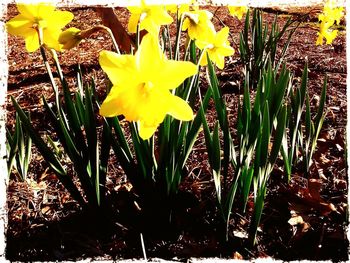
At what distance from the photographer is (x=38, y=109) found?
2.38 m

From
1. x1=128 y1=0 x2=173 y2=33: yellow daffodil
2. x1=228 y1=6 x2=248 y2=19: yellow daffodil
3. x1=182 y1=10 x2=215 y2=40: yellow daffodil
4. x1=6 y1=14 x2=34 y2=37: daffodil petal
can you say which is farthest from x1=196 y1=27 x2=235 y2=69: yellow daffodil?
x1=228 y1=6 x2=248 y2=19: yellow daffodil

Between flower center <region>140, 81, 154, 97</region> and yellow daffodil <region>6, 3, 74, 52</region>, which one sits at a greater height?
yellow daffodil <region>6, 3, 74, 52</region>

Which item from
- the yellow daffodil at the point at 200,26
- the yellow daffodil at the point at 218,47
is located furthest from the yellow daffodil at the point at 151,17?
the yellow daffodil at the point at 218,47

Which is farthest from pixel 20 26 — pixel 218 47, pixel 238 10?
pixel 238 10

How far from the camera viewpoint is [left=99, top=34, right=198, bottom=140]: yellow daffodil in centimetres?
99

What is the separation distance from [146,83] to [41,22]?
0.39 meters

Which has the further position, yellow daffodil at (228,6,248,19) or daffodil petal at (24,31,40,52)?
yellow daffodil at (228,6,248,19)

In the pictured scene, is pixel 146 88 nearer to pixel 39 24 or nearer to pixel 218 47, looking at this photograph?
pixel 39 24

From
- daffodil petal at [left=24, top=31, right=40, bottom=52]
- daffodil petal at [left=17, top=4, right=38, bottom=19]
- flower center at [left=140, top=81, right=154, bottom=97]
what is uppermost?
daffodil petal at [left=17, top=4, right=38, bottom=19]

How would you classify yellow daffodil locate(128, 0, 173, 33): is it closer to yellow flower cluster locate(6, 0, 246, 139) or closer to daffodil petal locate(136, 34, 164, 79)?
yellow flower cluster locate(6, 0, 246, 139)

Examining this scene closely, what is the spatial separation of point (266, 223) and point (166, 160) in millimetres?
475

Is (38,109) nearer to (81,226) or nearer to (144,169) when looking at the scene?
(81,226)

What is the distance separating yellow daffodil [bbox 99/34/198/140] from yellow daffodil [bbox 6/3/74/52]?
11.1 inches

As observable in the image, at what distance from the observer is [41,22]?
1169 mm
